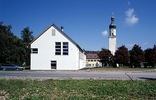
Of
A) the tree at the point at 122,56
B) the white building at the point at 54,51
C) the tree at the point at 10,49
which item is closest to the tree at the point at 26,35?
the tree at the point at 10,49

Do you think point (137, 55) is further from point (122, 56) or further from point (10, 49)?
point (10, 49)

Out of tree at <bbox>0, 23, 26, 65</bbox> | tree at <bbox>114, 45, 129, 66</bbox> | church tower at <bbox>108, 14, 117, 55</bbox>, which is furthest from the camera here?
church tower at <bbox>108, 14, 117, 55</bbox>

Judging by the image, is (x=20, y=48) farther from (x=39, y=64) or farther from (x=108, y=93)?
(x=108, y=93)

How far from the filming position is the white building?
29516mm

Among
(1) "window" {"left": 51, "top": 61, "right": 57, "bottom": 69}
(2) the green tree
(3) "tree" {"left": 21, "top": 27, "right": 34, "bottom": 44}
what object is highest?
(3) "tree" {"left": 21, "top": 27, "right": 34, "bottom": 44}

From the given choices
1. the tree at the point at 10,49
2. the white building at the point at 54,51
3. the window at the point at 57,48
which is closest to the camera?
the white building at the point at 54,51

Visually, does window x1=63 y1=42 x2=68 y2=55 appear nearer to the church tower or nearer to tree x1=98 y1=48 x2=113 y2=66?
tree x1=98 y1=48 x2=113 y2=66

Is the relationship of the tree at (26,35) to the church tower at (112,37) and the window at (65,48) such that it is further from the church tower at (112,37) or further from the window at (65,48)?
the church tower at (112,37)

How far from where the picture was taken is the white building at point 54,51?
29.5 metres

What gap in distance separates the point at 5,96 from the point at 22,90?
0.95m

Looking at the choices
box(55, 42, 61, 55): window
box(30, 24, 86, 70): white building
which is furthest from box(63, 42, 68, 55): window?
box(55, 42, 61, 55): window

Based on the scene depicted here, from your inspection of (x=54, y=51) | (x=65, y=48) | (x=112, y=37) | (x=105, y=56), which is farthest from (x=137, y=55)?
(x=112, y=37)

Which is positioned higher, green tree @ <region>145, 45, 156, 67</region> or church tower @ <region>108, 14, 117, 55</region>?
church tower @ <region>108, 14, 117, 55</region>

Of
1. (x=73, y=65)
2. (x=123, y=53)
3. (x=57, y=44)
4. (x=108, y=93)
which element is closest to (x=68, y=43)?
(x=57, y=44)
